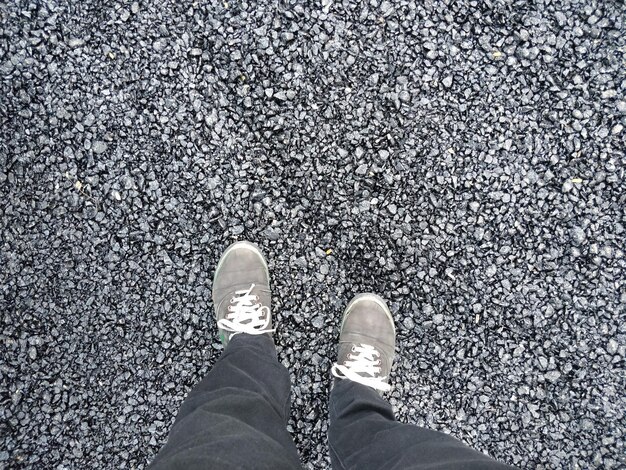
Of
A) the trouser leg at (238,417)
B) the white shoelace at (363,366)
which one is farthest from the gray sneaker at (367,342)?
the trouser leg at (238,417)

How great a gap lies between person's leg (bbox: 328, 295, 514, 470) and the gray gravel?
4.5 inches

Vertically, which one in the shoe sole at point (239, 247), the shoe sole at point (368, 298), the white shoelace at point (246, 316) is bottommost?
the white shoelace at point (246, 316)

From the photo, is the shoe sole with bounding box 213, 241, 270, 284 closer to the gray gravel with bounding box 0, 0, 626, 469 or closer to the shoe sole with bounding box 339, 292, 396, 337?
the gray gravel with bounding box 0, 0, 626, 469

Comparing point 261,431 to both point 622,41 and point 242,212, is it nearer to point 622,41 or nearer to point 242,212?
point 242,212

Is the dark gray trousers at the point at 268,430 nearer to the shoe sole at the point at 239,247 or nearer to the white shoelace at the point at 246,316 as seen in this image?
the white shoelace at the point at 246,316

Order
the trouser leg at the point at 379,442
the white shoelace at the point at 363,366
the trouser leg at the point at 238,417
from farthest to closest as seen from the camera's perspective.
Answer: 1. the white shoelace at the point at 363,366
2. the trouser leg at the point at 379,442
3. the trouser leg at the point at 238,417

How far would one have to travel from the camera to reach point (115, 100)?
1995 millimetres

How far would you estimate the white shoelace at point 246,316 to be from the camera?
6.32ft

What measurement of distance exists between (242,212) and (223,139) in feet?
1.13

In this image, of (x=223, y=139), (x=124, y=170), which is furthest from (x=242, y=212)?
(x=124, y=170)

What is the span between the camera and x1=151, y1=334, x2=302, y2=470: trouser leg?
126 cm

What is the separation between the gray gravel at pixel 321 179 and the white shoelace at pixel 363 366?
99 millimetres

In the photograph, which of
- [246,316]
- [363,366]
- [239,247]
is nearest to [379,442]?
[363,366]

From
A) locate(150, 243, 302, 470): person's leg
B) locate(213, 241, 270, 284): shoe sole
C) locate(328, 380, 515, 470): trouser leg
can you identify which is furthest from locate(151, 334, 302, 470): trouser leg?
locate(213, 241, 270, 284): shoe sole
